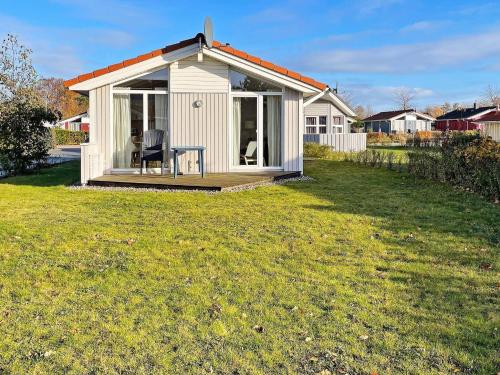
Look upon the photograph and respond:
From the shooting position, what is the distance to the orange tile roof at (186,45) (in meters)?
11.7

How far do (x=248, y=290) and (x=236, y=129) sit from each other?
8894 mm

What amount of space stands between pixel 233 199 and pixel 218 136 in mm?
4017

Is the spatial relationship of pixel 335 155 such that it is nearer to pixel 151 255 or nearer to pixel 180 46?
pixel 180 46

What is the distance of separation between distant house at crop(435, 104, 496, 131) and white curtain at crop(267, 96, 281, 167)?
143 ft

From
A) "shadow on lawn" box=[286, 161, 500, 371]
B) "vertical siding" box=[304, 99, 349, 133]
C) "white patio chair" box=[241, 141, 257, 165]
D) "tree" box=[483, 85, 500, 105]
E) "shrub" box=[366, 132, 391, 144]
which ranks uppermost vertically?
"tree" box=[483, 85, 500, 105]

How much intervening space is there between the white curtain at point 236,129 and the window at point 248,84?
1.16ft

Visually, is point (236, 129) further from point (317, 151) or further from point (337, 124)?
point (337, 124)

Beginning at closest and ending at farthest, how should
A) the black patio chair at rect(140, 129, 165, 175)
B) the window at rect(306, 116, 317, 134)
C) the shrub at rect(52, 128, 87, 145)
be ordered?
the black patio chair at rect(140, 129, 165, 175)
the window at rect(306, 116, 317, 134)
the shrub at rect(52, 128, 87, 145)

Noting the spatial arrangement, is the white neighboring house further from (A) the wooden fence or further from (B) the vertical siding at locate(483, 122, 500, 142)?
(B) the vertical siding at locate(483, 122, 500, 142)

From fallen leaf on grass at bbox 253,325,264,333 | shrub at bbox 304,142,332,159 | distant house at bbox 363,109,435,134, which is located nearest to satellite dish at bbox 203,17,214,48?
fallen leaf on grass at bbox 253,325,264,333

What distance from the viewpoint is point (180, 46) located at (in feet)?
39.6

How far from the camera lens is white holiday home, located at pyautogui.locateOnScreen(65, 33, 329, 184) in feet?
39.9

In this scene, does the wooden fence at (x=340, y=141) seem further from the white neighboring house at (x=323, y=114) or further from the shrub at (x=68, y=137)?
the shrub at (x=68, y=137)

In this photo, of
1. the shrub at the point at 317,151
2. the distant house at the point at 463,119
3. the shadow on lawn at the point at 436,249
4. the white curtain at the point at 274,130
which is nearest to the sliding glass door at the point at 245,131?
the white curtain at the point at 274,130
